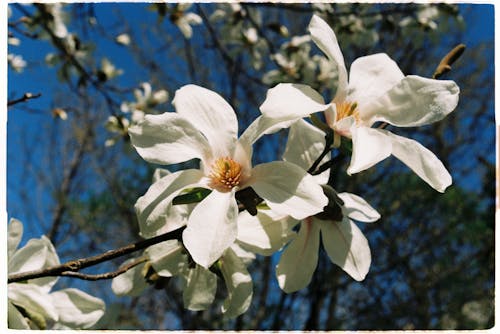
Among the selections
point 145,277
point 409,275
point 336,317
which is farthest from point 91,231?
point 145,277

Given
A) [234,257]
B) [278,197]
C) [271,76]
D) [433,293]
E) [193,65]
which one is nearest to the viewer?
[278,197]

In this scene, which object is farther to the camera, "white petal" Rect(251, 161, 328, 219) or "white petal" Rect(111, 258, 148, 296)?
"white petal" Rect(111, 258, 148, 296)

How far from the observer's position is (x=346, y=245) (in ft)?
1.36

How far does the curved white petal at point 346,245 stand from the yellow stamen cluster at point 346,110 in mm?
87

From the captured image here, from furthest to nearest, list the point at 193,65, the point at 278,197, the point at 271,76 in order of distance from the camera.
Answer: the point at 193,65
the point at 271,76
the point at 278,197

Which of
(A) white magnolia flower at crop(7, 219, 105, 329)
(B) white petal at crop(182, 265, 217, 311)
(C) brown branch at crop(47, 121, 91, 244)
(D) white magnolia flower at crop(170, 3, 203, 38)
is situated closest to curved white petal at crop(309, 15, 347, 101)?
(B) white petal at crop(182, 265, 217, 311)

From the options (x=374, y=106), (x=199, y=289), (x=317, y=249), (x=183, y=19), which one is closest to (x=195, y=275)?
(x=199, y=289)

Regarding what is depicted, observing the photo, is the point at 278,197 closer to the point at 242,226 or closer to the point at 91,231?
the point at 242,226

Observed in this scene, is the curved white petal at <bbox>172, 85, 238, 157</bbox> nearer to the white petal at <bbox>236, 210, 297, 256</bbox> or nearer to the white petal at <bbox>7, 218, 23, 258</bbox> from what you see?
the white petal at <bbox>236, 210, 297, 256</bbox>

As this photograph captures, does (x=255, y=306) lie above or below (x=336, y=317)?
above

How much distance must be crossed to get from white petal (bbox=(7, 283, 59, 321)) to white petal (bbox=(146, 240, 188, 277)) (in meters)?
0.10

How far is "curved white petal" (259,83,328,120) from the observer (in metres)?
0.33

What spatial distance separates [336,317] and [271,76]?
2.02m

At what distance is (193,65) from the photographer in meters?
3.50
